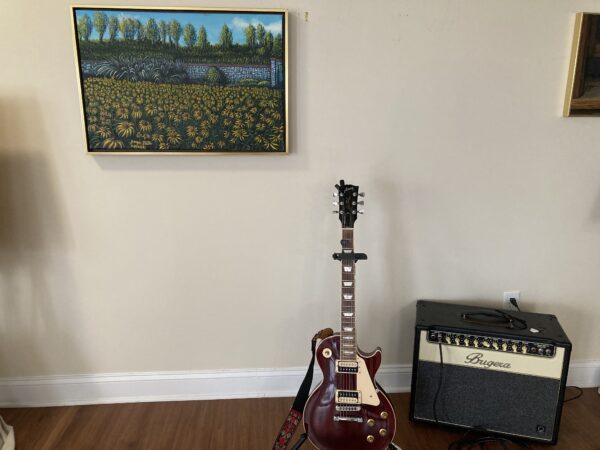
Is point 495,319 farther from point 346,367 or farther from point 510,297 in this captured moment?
point 346,367

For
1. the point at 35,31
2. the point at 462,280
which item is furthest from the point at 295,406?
the point at 35,31

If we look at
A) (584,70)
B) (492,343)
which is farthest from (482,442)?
(584,70)

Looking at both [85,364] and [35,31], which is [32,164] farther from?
[85,364]

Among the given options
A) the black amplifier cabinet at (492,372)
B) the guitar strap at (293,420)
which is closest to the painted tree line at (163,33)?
the guitar strap at (293,420)

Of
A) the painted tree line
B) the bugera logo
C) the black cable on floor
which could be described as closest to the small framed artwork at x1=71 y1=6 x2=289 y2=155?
the painted tree line

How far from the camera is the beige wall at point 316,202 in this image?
1652mm

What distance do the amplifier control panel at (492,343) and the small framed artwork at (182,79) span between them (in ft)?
3.10

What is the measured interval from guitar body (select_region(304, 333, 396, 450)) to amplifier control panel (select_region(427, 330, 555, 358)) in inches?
11.8

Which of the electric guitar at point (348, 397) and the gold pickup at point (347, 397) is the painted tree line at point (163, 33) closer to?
the electric guitar at point (348, 397)

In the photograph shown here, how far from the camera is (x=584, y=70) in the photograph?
1.68 meters

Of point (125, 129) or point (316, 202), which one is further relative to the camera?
point (316, 202)

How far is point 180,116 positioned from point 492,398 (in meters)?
1.61

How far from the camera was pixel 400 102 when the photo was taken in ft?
5.61

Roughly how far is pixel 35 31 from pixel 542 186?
6.73 feet
